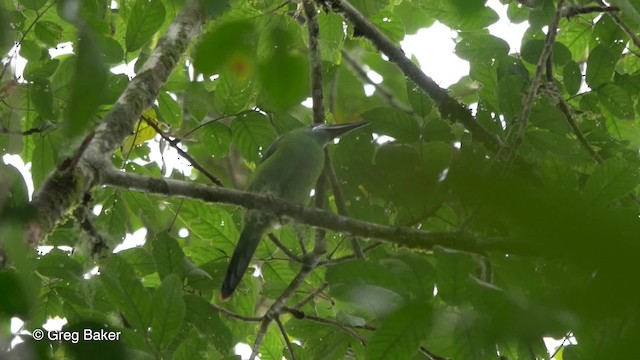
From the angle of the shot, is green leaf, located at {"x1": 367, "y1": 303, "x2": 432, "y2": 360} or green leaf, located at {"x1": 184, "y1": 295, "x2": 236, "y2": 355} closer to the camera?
green leaf, located at {"x1": 367, "y1": 303, "x2": 432, "y2": 360}

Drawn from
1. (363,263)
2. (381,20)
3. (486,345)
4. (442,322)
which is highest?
(381,20)

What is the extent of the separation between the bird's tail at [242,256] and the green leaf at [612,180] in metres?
1.48

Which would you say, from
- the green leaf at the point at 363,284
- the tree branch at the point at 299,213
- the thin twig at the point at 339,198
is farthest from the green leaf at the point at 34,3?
the green leaf at the point at 363,284

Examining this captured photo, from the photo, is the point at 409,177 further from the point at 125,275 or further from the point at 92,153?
the point at 92,153

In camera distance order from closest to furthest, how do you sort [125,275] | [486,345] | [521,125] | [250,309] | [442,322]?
[486,345] < [442,322] < [125,275] < [521,125] < [250,309]

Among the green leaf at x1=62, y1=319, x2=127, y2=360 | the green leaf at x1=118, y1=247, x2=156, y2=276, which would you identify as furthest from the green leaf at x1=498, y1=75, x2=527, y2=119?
the green leaf at x1=62, y1=319, x2=127, y2=360

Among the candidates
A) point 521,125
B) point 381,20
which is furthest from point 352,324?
point 381,20

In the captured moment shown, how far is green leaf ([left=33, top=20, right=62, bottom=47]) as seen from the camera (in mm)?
3352

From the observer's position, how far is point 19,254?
1.00 metres

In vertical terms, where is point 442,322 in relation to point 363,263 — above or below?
below

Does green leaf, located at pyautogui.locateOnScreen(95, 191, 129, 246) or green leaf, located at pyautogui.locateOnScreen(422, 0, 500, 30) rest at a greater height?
green leaf, located at pyautogui.locateOnScreen(422, 0, 500, 30)

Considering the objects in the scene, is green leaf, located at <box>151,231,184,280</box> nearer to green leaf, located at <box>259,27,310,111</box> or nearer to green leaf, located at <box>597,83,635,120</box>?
green leaf, located at <box>259,27,310,111</box>

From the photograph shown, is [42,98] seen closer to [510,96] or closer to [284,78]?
[510,96]

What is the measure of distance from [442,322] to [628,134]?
93.5 inches
